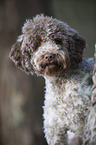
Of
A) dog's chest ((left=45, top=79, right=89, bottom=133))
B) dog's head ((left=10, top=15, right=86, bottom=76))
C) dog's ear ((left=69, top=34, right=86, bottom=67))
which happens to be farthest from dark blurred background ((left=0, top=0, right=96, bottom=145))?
dog's chest ((left=45, top=79, right=89, bottom=133))

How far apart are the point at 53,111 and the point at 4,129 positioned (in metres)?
3.60

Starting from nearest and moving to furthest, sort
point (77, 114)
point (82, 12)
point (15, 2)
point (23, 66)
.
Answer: point (77, 114)
point (23, 66)
point (15, 2)
point (82, 12)

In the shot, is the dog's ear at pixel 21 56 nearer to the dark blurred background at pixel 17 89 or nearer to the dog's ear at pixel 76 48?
the dog's ear at pixel 76 48

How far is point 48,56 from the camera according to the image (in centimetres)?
183

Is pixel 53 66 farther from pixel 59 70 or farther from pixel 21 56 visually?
pixel 21 56

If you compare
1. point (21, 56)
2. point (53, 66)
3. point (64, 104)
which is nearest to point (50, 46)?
point (53, 66)

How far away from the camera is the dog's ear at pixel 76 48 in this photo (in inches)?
75.6

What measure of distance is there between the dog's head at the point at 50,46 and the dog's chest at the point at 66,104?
5.4 inches

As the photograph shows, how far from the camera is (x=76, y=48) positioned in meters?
1.97

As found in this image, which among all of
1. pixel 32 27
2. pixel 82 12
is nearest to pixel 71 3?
pixel 82 12

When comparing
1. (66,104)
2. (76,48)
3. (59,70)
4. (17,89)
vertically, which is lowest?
(66,104)

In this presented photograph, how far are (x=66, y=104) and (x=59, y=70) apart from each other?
0.94ft

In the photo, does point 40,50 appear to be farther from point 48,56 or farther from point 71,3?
point 71,3

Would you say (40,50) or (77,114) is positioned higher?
(40,50)
